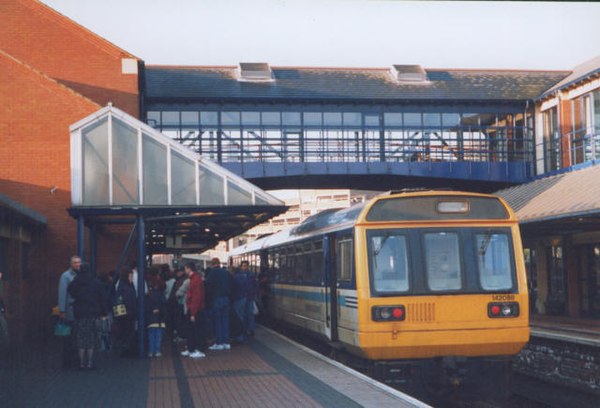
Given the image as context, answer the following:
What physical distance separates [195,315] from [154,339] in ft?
3.47

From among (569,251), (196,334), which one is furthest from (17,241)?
(569,251)

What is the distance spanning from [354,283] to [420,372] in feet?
Result: 5.04

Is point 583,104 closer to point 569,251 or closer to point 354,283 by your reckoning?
point 569,251

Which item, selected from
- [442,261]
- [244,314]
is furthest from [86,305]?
[244,314]

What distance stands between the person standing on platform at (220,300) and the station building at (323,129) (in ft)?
14.6

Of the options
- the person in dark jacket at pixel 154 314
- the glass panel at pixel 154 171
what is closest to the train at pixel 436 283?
the person in dark jacket at pixel 154 314

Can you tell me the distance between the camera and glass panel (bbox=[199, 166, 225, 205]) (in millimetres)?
16172

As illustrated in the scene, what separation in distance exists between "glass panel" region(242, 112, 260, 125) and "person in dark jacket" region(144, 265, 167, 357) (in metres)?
16.5

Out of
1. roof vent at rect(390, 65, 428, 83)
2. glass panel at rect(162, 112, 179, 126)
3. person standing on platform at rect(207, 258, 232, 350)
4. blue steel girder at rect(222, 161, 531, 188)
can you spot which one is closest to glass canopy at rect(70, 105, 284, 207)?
person standing on platform at rect(207, 258, 232, 350)

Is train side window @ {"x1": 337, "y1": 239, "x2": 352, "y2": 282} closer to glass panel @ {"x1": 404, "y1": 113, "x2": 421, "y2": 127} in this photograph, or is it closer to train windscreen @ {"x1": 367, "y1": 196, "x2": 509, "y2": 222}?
train windscreen @ {"x1": 367, "y1": 196, "x2": 509, "y2": 222}

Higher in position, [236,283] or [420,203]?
[420,203]

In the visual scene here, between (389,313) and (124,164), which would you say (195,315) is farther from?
(389,313)

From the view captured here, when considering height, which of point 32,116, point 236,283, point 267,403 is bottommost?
point 267,403

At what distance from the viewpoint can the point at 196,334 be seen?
15445 millimetres
